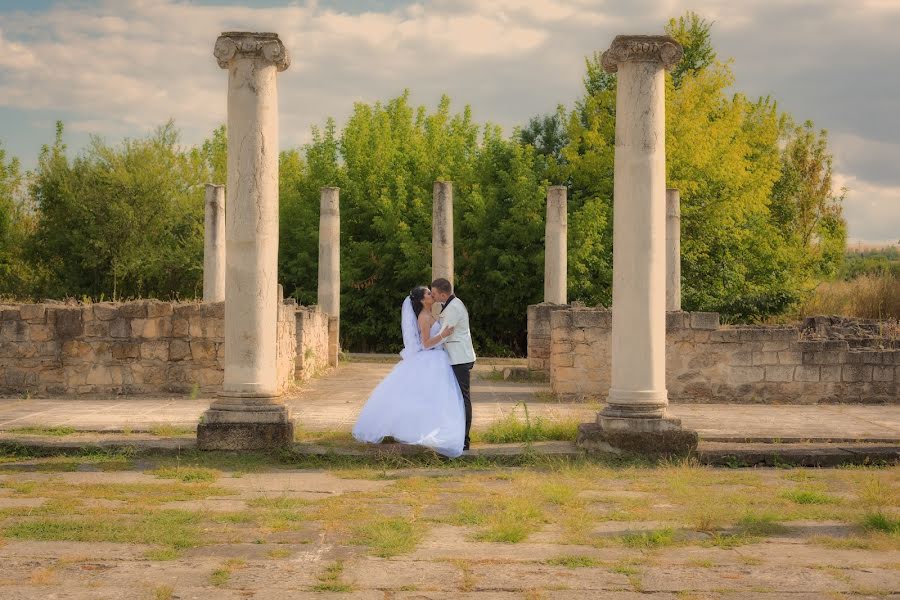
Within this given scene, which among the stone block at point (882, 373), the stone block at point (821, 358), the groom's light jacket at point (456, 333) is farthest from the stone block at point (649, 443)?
the stone block at point (882, 373)

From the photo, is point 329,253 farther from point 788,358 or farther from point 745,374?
point 788,358

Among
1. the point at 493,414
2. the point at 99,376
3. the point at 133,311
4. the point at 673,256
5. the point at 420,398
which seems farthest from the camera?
the point at 673,256

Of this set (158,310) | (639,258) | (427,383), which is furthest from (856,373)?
(158,310)

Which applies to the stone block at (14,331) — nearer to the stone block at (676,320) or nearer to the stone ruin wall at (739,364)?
the stone ruin wall at (739,364)

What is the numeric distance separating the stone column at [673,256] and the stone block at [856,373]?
23.1ft

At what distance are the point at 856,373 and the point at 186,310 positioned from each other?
10046 millimetres

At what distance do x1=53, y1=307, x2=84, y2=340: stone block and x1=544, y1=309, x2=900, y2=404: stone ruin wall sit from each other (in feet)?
23.4

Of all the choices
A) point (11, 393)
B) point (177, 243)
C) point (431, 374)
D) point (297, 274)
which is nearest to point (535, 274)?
point (297, 274)

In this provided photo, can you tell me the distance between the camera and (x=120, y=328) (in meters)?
15.6

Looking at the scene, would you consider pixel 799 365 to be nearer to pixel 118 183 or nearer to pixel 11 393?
pixel 11 393

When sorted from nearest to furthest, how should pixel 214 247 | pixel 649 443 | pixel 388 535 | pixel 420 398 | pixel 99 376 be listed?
pixel 388 535
pixel 649 443
pixel 420 398
pixel 99 376
pixel 214 247

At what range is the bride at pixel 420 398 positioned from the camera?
985 centimetres

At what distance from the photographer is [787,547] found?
6.50 meters

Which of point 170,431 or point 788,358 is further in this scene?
point 788,358
